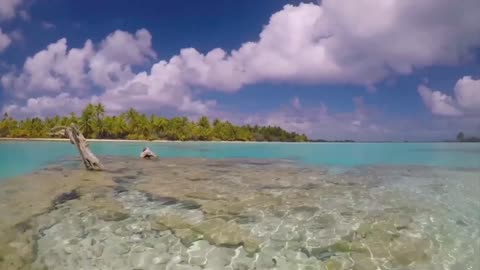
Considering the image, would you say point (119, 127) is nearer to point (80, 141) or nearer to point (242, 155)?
point (242, 155)

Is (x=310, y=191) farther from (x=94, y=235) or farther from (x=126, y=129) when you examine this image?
(x=126, y=129)

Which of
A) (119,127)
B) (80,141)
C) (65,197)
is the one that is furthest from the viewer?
(119,127)

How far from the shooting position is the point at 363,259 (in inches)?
240

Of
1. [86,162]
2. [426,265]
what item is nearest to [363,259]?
[426,265]

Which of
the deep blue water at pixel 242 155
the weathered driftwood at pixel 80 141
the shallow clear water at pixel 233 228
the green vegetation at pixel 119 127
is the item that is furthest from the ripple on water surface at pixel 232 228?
the green vegetation at pixel 119 127

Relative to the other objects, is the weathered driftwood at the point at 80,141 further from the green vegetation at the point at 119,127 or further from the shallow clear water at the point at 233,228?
the green vegetation at the point at 119,127

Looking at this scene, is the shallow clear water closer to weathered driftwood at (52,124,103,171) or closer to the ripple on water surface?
the ripple on water surface

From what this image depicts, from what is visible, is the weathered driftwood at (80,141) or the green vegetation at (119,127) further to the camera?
the green vegetation at (119,127)

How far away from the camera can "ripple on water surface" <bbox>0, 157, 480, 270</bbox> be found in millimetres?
6027

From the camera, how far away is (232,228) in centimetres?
784

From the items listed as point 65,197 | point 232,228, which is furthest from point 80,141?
point 232,228

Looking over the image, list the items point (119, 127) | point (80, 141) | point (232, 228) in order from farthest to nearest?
point (119, 127)
point (80, 141)
point (232, 228)

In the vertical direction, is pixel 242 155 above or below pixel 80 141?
below

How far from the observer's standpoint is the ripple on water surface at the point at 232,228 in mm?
6027
